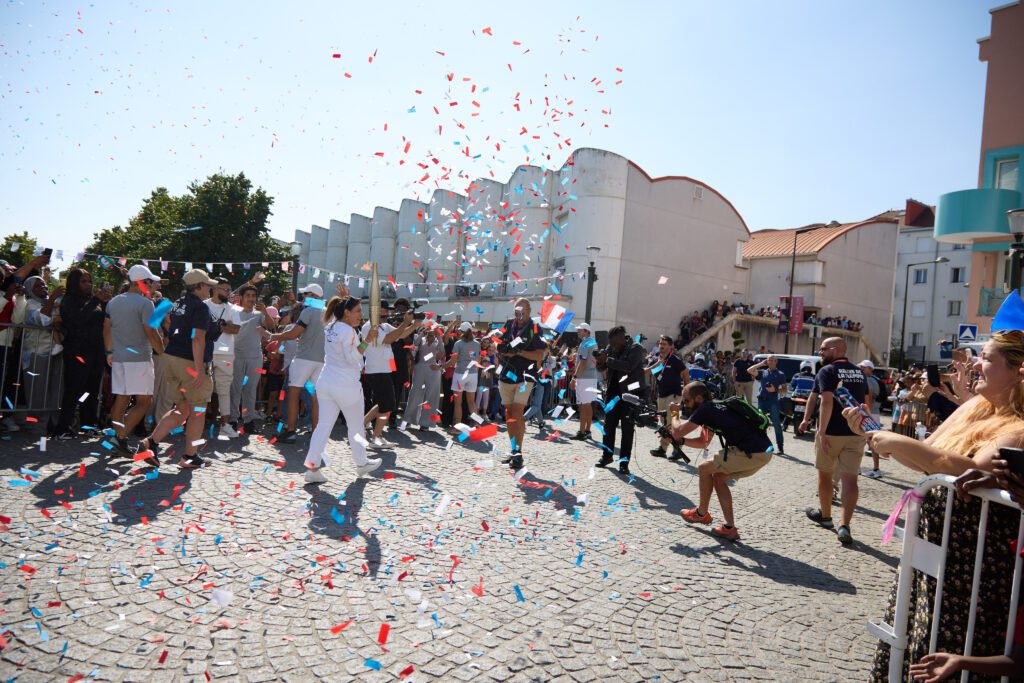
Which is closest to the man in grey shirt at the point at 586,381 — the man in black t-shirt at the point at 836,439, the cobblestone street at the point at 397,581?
the cobblestone street at the point at 397,581

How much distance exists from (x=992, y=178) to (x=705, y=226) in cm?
1726

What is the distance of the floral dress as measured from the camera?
7.10ft

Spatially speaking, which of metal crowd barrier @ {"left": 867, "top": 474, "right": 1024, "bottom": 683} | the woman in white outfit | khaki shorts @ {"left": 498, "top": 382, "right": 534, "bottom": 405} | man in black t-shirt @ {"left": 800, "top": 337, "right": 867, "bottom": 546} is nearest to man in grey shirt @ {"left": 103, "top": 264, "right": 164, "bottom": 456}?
the woman in white outfit

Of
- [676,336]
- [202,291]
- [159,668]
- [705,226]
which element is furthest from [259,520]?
[705,226]

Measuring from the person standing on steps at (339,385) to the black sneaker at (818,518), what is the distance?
4.63m

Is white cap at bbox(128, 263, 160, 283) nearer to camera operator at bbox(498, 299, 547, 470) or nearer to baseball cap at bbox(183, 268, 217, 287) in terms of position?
baseball cap at bbox(183, 268, 217, 287)

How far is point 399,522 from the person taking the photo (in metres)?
5.11

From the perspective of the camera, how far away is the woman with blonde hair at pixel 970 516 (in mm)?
2168

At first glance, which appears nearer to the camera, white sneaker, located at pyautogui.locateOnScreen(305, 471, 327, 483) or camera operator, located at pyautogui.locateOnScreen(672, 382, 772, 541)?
camera operator, located at pyautogui.locateOnScreen(672, 382, 772, 541)

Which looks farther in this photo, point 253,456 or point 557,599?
point 253,456

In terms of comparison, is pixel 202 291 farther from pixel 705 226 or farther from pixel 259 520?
pixel 705 226

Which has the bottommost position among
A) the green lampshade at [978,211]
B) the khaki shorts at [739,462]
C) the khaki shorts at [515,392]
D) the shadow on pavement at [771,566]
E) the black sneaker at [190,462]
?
the shadow on pavement at [771,566]

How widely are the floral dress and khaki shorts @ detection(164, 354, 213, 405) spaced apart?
6302 mm

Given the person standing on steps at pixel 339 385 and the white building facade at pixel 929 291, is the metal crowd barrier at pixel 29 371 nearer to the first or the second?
the person standing on steps at pixel 339 385
